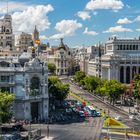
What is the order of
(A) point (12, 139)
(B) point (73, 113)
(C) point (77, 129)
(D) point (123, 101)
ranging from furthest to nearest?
(D) point (123, 101) → (B) point (73, 113) → (C) point (77, 129) → (A) point (12, 139)

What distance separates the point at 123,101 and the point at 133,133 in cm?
7124

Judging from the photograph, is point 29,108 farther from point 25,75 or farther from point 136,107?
point 136,107

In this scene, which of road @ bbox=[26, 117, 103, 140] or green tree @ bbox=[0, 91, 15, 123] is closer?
road @ bbox=[26, 117, 103, 140]

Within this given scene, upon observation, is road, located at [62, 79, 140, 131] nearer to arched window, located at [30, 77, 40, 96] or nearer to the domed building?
the domed building

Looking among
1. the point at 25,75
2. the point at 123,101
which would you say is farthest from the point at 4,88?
the point at 123,101

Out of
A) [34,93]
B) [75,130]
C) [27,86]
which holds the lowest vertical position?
[75,130]

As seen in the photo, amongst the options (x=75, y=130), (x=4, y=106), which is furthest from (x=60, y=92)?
(x=4, y=106)

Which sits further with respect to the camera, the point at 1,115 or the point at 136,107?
the point at 136,107

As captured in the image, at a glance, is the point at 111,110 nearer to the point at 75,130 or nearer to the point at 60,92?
the point at 60,92

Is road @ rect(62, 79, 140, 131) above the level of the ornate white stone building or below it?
below

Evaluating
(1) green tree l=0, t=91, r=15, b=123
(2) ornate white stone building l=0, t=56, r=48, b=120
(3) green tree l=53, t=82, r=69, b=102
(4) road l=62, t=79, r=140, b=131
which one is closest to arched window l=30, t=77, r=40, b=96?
(2) ornate white stone building l=0, t=56, r=48, b=120

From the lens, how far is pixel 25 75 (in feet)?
415

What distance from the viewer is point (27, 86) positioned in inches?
4995

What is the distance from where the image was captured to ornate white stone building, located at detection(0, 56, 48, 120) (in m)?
126
